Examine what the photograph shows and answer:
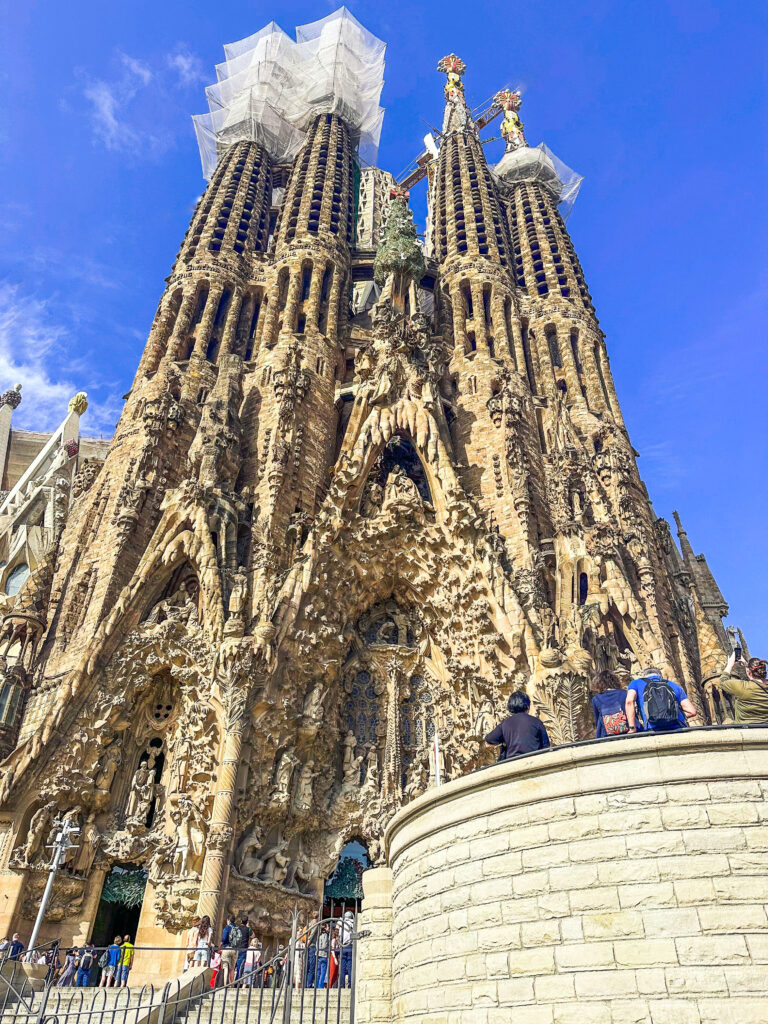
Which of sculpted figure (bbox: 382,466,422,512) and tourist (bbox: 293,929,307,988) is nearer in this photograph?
tourist (bbox: 293,929,307,988)

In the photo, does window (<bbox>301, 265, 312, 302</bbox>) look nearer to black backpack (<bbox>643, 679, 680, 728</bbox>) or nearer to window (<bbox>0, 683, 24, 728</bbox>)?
window (<bbox>0, 683, 24, 728</bbox>)

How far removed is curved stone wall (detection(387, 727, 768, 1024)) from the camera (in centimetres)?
536

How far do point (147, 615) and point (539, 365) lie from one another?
15.9m

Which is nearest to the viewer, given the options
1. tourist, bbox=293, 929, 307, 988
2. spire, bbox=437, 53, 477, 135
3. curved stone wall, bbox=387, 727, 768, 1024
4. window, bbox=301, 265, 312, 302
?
curved stone wall, bbox=387, 727, 768, 1024

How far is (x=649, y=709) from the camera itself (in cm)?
635

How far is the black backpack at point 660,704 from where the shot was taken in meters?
6.27

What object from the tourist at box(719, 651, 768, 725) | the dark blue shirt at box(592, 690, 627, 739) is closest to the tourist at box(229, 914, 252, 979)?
the dark blue shirt at box(592, 690, 627, 739)

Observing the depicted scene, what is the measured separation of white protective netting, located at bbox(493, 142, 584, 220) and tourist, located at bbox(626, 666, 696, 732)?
3297cm

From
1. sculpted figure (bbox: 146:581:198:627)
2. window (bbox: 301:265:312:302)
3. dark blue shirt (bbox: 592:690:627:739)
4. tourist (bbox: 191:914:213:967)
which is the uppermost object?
window (bbox: 301:265:312:302)

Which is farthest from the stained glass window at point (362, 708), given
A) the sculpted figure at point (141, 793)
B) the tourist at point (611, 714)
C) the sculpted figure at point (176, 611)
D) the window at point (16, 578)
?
the tourist at point (611, 714)

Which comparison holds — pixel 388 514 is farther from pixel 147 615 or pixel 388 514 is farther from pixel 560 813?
pixel 560 813

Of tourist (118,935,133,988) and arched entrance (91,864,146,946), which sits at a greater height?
arched entrance (91,864,146,946)

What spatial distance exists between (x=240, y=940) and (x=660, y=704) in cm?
911

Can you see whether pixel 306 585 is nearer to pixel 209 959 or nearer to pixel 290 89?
pixel 209 959
